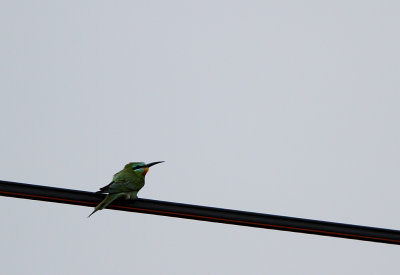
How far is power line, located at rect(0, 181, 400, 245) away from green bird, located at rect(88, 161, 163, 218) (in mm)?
1067

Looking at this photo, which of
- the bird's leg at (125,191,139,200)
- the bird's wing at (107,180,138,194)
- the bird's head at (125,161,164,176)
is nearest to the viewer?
the bird's wing at (107,180,138,194)

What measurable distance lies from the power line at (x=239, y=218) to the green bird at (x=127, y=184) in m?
1.07

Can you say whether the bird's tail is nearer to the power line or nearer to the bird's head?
the power line

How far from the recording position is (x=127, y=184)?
716 centimetres

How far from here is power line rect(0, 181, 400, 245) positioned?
4715mm

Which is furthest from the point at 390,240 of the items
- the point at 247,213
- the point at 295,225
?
the point at 247,213

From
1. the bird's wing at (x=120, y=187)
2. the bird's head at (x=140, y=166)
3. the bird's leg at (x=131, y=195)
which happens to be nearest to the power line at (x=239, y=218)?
the bird's wing at (x=120, y=187)

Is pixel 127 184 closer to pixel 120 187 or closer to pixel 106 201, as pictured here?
pixel 120 187

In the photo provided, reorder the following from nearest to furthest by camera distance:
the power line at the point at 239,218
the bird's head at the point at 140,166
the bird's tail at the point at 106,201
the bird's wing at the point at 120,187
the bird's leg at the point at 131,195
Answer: the power line at the point at 239,218 → the bird's tail at the point at 106,201 → the bird's wing at the point at 120,187 → the bird's leg at the point at 131,195 → the bird's head at the point at 140,166

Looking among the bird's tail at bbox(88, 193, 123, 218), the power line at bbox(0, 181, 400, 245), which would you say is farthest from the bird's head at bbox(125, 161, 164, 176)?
the power line at bbox(0, 181, 400, 245)

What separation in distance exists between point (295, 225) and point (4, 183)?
1.99 m

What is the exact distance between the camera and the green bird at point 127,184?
629 centimetres

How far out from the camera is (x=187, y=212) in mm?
4793

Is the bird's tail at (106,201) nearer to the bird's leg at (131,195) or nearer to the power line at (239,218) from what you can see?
the bird's leg at (131,195)
